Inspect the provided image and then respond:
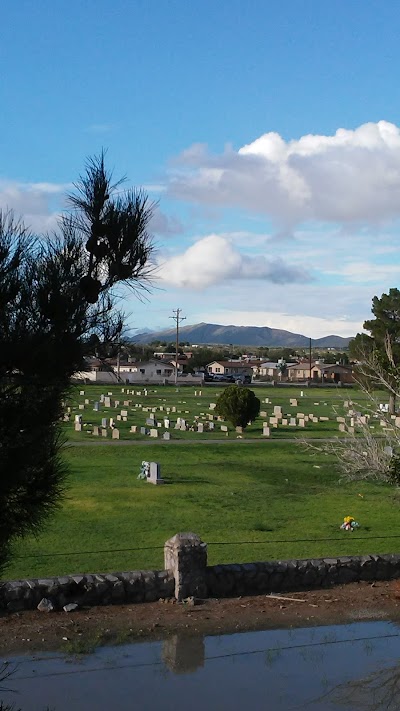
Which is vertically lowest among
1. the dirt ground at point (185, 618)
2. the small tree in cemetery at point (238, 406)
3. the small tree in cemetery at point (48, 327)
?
the dirt ground at point (185, 618)

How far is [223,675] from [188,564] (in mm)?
2533

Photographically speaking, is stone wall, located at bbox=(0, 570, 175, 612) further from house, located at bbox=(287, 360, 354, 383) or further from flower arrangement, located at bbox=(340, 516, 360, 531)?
house, located at bbox=(287, 360, 354, 383)

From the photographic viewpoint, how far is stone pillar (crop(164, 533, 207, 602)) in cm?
1182

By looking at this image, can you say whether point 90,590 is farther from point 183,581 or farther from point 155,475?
point 155,475

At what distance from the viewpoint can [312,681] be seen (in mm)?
9414

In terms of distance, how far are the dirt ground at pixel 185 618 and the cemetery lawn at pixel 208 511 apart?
1280 mm

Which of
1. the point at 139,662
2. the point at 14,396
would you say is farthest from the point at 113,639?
the point at 14,396

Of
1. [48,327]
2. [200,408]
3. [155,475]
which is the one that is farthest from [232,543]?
[200,408]

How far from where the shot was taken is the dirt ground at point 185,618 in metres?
10.4

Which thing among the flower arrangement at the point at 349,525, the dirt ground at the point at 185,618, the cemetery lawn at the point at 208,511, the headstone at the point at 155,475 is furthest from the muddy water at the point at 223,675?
the headstone at the point at 155,475

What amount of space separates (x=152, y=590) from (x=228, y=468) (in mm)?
16846

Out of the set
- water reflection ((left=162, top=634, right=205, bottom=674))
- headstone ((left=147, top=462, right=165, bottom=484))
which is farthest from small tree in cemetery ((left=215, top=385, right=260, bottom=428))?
water reflection ((left=162, top=634, right=205, bottom=674))

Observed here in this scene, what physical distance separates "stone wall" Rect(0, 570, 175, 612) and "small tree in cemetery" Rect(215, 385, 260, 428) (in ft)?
90.2

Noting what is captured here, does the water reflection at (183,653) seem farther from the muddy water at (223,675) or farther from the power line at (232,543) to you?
the power line at (232,543)
